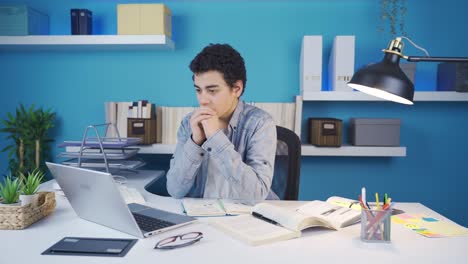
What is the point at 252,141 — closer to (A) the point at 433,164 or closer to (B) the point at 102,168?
(B) the point at 102,168

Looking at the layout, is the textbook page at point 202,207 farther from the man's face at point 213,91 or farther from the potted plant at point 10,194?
the potted plant at point 10,194

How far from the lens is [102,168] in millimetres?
2414

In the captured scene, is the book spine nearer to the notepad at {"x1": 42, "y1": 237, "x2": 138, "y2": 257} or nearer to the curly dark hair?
the curly dark hair

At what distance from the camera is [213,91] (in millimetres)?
1770

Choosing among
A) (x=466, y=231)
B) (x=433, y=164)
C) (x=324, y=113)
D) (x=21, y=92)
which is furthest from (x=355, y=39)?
(x=21, y=92)

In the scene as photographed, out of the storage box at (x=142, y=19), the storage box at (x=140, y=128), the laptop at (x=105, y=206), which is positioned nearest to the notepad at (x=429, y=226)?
the laptop at (x=105, y=206)

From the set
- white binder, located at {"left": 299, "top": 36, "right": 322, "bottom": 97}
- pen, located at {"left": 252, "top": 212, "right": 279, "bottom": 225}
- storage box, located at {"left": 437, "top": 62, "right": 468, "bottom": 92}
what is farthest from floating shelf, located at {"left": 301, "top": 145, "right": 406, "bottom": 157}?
pen, located at {"left": 252, "top": 212, "right": 279, "bottom": 225}

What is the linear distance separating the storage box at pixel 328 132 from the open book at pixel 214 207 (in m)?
1.20

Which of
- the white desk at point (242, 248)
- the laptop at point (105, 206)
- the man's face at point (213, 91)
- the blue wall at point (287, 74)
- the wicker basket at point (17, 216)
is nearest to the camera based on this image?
the white desk at point (242, 248)

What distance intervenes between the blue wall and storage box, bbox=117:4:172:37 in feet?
0.99

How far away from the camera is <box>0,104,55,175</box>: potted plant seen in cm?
278

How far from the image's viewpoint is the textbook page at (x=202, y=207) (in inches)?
56.2

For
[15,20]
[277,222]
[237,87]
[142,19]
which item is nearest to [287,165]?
[237,87]

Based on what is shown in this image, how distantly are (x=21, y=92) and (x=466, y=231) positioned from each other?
9.36ft
